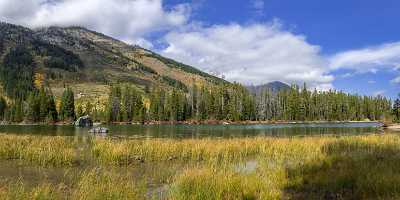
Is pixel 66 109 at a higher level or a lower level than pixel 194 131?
higher

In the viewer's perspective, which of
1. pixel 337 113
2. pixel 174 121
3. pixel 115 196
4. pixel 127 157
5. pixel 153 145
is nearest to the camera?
pixel 115 196

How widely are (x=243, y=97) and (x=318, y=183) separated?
161 meters

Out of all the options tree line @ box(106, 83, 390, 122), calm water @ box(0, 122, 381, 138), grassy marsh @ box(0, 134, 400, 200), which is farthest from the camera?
tree line @ box(106, 83, 390, 122)

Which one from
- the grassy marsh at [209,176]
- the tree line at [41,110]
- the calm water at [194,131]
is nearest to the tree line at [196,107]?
the tree line at [41,110]

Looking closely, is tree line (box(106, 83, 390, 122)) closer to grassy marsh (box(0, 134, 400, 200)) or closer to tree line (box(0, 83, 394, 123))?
tree line (box(0, 83, 394, 123))

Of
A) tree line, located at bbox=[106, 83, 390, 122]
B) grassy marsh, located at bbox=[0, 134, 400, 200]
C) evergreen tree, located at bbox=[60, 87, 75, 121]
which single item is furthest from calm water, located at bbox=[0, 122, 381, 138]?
tree line, located at bbox=[106, 83, 390, 122]

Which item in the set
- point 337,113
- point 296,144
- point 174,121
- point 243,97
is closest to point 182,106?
point 174,121

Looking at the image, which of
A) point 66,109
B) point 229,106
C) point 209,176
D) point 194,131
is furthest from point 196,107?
point 209,176

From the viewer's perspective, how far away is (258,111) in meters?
183

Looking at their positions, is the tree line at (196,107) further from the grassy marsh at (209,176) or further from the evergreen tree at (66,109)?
the grassy marsh at (209,176)

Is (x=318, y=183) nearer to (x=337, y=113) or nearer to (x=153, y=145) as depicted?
(x=153, y=145)

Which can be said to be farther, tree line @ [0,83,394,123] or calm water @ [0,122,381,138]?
tree line @ [0,83,394,123]

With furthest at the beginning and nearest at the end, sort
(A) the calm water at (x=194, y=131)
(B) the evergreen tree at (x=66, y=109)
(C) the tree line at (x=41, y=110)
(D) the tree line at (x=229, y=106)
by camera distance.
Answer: (D) the tree line at (x=229, y=106)
(B) the evergreen tree at (x=66, y=109)
(C) the tree line at (x=41, y=110)
(A) the calm water at (x=194, y=131)

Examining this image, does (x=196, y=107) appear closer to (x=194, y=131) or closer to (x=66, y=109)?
(x=66, y=109)
